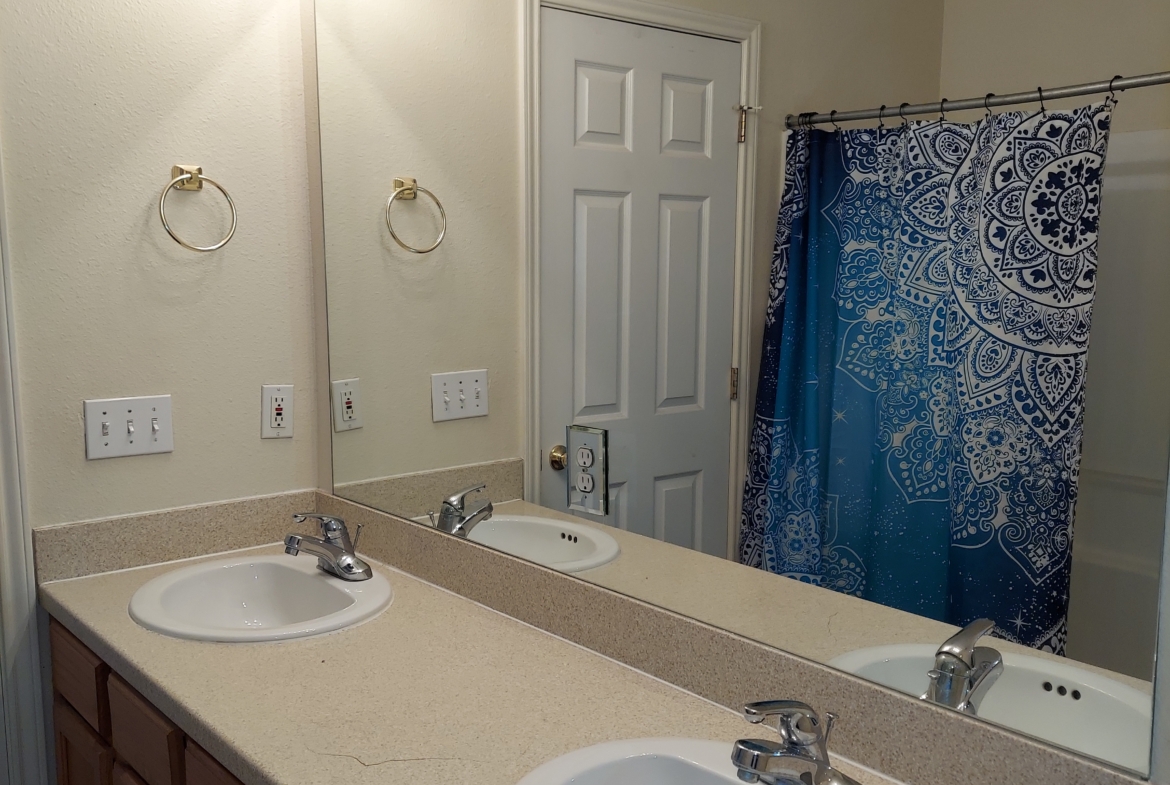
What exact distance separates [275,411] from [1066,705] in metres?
1.53

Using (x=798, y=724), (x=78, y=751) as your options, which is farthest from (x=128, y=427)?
(x=798, y=724)

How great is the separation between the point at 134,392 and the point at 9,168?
437 millimetres

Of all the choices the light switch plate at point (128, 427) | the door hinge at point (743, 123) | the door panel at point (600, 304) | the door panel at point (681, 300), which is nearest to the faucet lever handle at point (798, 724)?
the door panel at point (681, 300)

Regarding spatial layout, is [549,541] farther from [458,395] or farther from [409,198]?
[409,198]

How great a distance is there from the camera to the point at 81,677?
A: 1.59 meters

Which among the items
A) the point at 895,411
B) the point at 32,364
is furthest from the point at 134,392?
the point at 895,411

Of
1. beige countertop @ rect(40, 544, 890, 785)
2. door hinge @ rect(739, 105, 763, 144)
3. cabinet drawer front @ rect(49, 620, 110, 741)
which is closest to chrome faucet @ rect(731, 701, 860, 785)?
beige countertop @ rect(40, 544, 890, 785)

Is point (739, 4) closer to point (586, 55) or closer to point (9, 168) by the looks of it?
point (586, 55)

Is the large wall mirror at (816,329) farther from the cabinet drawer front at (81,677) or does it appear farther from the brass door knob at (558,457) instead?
the cabinet drawer front at (81,677)

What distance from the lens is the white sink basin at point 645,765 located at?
3.38ft

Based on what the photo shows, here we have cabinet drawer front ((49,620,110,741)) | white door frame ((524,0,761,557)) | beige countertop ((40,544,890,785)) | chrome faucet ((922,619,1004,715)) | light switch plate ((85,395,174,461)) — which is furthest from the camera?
light switch plate ((85,395,174,461))

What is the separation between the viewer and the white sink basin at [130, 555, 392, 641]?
1.56 meters

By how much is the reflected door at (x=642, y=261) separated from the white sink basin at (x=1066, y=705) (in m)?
0.39

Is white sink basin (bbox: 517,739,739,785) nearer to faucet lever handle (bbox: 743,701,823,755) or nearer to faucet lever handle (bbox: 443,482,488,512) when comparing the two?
faucet lever handle (bbox: 743,701,823,755)
